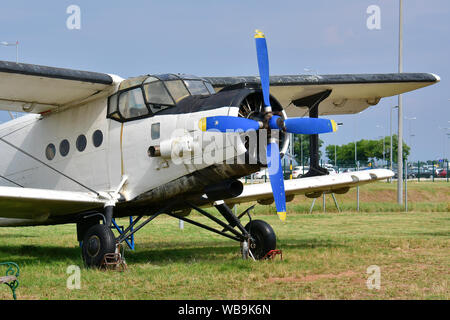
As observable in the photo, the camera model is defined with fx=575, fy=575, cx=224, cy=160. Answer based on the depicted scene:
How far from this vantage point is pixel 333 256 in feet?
41.5

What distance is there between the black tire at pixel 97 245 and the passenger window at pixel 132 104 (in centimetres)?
235

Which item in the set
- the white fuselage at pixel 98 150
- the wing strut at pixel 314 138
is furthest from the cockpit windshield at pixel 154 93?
the wing strut at pixel 314 138

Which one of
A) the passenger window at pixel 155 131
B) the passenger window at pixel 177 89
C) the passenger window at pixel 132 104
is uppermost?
the passenger window at pixel 177 89

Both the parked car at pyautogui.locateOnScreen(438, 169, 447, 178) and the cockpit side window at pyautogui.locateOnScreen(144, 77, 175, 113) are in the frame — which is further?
the parked car at pyautogui.locateOnScreen(438, 169, 447, 178)

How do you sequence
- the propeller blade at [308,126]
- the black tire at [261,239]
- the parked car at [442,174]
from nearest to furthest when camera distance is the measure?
1. the propeller blade at [308,126]
2. the black tire at [261,239]
3. the parked car at [442,174]

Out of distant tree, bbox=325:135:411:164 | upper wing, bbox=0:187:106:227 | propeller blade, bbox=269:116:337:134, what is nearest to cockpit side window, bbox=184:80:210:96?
propeller blade, bbox=269:116:337:134

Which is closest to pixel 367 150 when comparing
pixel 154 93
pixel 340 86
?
pixel 340 86

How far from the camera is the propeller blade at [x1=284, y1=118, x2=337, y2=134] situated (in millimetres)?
10500

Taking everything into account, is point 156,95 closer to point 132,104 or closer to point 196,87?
point 132,104

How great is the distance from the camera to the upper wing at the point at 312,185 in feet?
45.9

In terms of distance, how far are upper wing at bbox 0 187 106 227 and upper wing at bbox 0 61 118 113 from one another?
7.52 ft

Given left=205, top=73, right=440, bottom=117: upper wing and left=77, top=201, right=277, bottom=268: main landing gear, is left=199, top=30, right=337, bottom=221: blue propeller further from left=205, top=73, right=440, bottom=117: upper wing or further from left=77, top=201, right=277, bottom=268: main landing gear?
left=205, top=73, right=440, bottom=117: upper wing

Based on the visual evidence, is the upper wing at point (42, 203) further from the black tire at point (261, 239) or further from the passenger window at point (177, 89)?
the black tire at point (261, 239)
